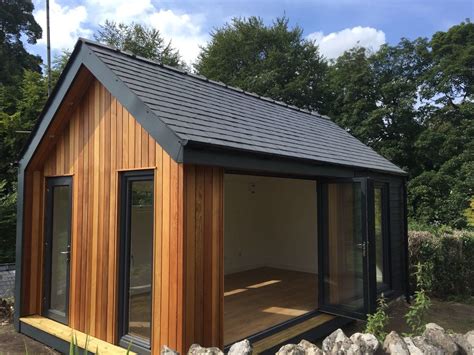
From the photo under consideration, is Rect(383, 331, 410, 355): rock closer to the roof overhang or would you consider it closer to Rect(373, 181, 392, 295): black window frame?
the roof overhang

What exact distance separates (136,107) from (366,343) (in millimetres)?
3009

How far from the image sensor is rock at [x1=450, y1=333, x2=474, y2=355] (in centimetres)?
271

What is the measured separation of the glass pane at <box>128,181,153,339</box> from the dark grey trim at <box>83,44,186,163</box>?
612 mm

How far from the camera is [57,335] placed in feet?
15.3

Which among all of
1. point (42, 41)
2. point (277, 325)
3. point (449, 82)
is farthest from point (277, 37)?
point (277, 325)

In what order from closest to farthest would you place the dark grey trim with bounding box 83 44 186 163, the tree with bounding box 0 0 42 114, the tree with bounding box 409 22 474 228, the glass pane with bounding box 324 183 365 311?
1. the dark grey trim with bounding box 83 44 186 163
2. the glass pane with bounding box 324 183 365 311
3. the tree with bounding box 409 22 474 228
4. the tree with bounding box 0 0 42 114

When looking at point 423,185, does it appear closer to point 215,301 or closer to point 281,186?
point 281,186

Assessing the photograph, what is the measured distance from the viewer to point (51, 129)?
5227 millimetres

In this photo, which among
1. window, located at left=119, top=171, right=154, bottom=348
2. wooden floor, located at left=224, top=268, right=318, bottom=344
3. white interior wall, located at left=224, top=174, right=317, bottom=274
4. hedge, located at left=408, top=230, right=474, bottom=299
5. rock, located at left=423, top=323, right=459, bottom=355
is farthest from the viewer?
white interior wall, located at left=224, top=174, right=317, bottom=274

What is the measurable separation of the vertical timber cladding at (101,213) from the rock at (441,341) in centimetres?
203

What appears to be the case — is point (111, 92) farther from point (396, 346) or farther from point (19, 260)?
point (396, 346)

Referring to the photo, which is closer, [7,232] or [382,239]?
[382,239]

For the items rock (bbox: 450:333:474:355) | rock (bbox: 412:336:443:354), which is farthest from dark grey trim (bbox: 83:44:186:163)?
rock (bbox: 450:333:474:355)

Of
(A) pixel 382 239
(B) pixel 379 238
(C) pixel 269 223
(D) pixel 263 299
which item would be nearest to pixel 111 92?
(D) pixel 263 299
